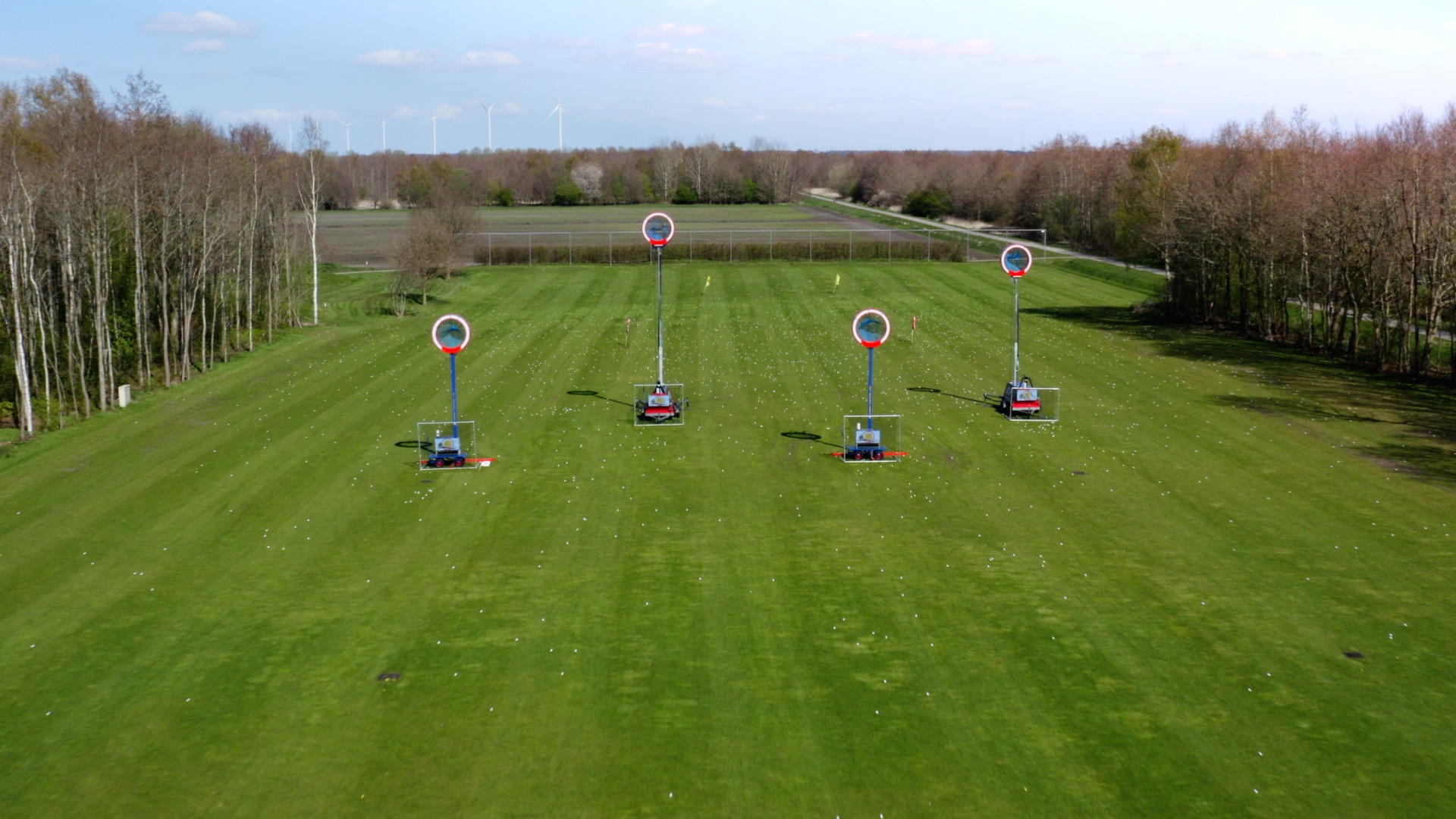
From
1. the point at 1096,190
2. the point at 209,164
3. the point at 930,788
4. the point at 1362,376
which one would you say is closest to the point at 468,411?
the point at 209,164

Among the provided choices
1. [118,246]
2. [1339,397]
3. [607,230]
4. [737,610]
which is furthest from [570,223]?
[737,610]

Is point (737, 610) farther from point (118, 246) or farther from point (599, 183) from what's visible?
point (599, 183)

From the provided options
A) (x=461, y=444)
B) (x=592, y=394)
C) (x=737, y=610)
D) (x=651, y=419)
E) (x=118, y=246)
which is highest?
(x=118, y=246)

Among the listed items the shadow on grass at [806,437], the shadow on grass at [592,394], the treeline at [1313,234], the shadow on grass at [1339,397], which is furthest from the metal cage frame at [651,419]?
the treeline at [1313,234]

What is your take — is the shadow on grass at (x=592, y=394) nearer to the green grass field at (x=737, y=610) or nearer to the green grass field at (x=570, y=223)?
the green grass field at (x=737, y=610)

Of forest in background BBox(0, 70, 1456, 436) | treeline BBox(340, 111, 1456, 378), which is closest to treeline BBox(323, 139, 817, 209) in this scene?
treeline BBox(340, 111, 1456, 378)

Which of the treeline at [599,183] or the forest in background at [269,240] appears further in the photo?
the treeline at [599,183]
